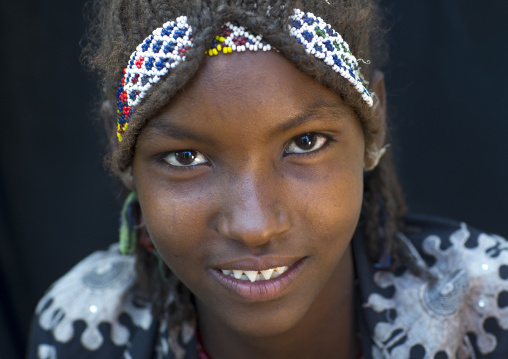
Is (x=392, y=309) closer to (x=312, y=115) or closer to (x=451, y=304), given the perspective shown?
(x=451, y=304)

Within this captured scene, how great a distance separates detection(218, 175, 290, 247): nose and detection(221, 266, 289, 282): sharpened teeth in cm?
10

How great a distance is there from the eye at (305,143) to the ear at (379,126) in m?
0.24

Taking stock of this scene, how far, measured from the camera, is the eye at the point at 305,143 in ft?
4.48

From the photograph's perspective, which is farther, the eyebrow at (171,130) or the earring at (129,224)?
the earring at (129,224)

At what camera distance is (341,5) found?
1.40m

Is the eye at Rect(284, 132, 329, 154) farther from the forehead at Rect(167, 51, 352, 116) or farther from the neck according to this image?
the neck

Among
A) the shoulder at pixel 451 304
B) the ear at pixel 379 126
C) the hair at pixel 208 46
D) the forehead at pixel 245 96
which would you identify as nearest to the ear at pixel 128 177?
the hair at pixel 208 46

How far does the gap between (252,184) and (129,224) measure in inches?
28.2

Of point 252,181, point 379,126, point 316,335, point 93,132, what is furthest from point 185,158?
point 93,132

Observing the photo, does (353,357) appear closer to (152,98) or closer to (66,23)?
(152,98)

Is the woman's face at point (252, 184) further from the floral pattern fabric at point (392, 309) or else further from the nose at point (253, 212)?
the floral pattern fabric at point (392, 309)

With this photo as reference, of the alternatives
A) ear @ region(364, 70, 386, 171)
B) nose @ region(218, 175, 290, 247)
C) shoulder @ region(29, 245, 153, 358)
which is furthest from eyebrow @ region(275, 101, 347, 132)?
shoulder @ region(29, 245, 153, 358)

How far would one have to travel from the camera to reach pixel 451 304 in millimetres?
1634

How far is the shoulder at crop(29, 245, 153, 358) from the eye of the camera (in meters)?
1.81
